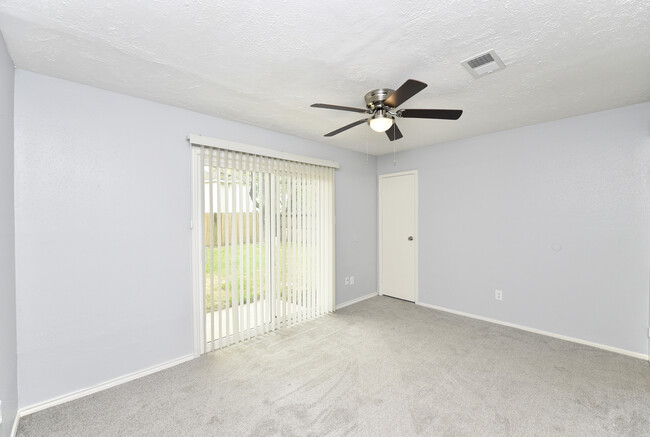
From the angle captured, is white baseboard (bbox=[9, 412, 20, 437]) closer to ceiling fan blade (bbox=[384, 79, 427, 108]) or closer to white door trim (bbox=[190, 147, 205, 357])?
white door trim (bbox=[190, 147, 205, 357])

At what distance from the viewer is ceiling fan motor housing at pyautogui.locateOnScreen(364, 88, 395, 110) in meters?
2.28

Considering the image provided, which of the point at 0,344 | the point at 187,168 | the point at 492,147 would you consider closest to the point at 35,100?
the point at 187,168

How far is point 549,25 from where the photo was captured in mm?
1610

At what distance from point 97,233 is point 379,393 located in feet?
8.42

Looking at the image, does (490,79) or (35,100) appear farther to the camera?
(490,79)

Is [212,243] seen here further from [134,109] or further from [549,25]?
[549,25]

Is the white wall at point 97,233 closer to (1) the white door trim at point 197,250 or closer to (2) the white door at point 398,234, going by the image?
(1) the white door trim at point 197,250

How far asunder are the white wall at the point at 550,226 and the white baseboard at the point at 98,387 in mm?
3439

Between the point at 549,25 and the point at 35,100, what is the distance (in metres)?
3.36

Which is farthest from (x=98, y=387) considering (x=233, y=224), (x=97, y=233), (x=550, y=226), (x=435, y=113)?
(x=550, y=226)

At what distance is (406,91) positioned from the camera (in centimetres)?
188

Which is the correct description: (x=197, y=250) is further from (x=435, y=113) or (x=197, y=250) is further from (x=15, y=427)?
(x=435, y=113)

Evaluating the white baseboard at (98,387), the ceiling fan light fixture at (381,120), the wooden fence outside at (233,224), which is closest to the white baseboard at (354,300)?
the wooden fence outside at (233,224)

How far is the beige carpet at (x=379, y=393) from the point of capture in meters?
1.90
